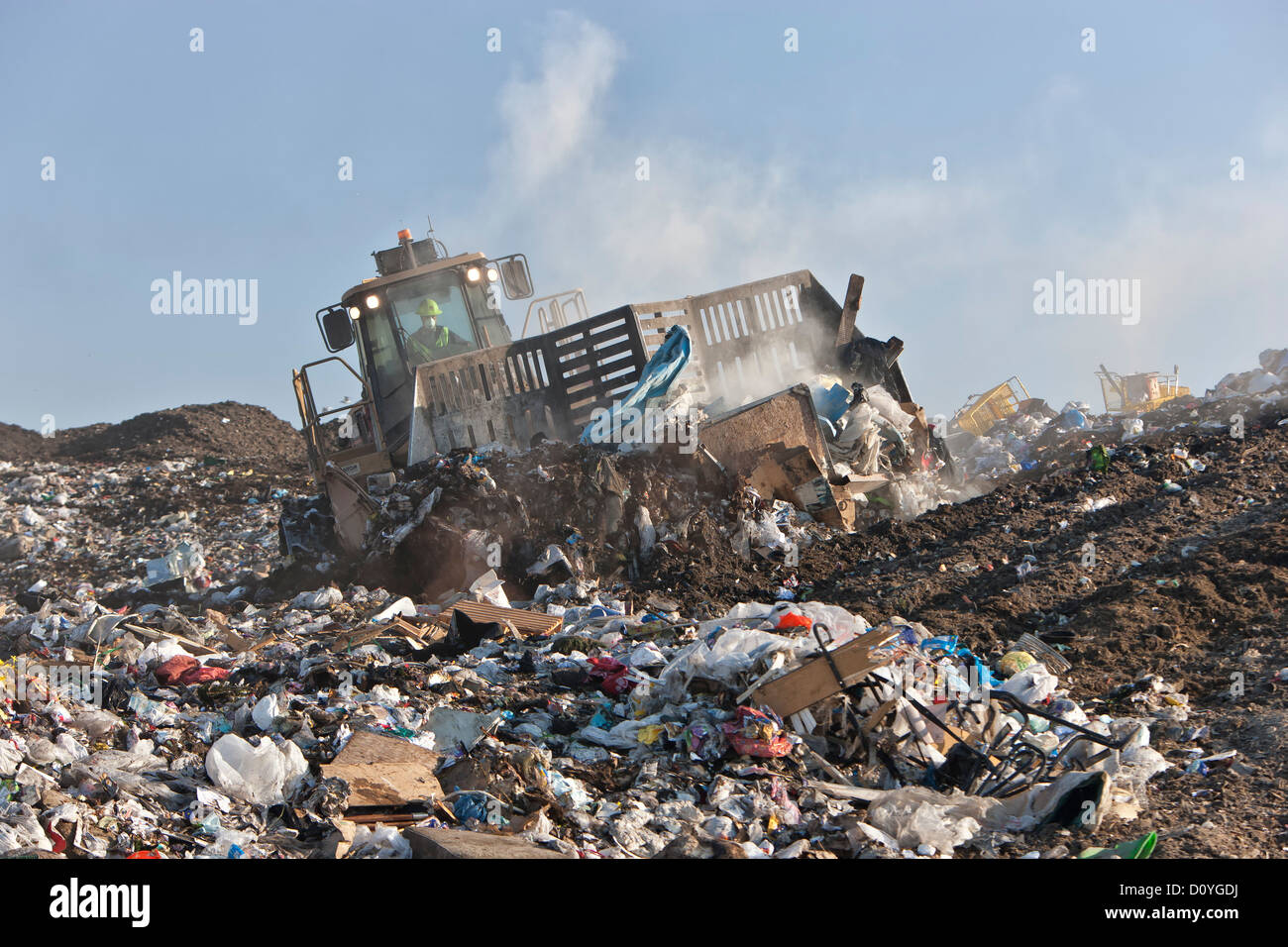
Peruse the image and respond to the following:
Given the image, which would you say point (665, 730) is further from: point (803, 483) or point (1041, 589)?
point (803, 483)

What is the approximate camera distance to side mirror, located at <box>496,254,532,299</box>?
9.73 m

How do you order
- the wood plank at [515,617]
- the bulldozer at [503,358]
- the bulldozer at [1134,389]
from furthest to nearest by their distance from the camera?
the bulldozer at [1134,389]
the bulldozer at [503,358]
the wood plank at [515,617]

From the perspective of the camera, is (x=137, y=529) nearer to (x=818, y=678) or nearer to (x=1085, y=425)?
(x=818, y=678)

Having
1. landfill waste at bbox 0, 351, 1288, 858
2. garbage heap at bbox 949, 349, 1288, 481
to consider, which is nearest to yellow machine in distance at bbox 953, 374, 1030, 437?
garbage heap at bbox 949, 349, 1288, 481

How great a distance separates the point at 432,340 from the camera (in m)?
9.96

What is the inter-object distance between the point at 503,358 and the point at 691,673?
4604 mm

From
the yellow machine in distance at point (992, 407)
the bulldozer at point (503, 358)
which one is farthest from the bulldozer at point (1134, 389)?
the bulldozer at point (503, 358)

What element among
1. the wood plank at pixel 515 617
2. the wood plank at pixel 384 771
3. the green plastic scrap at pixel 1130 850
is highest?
the wood plank at pixel 515 617

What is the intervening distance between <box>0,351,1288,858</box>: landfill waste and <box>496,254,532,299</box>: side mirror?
1733 millimetres

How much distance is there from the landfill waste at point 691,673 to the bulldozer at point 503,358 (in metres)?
0.49

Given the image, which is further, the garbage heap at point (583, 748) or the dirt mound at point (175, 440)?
the dirt mound at point (175, 440)

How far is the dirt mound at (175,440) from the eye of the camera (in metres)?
18.8

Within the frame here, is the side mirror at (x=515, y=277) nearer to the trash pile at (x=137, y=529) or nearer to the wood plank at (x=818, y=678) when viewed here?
the trash pile at (x=137, y=529)
